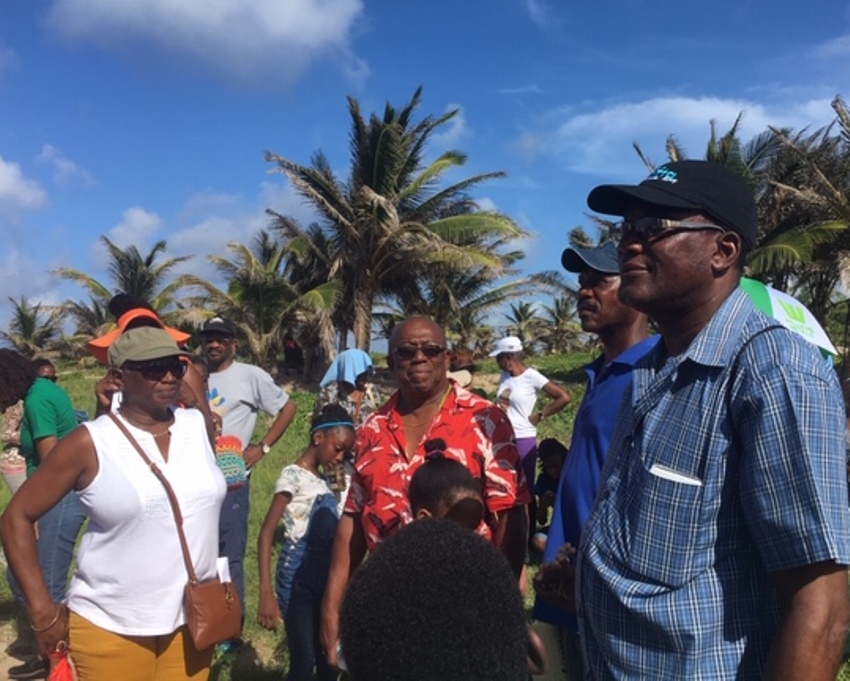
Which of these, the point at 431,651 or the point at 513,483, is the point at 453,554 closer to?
the point at 431,651

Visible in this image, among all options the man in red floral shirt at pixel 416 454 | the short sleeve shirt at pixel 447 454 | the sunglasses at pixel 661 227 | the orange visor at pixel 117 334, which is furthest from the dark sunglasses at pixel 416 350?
the orange visor at pixel 117 334

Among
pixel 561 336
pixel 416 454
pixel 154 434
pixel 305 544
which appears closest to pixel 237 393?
pixel 305 544

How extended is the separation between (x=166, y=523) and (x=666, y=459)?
7.08ft

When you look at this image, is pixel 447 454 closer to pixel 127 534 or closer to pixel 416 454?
pixel 416 454

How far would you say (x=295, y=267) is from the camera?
993 inches

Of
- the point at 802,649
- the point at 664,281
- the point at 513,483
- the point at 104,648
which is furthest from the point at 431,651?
the point at 104,648

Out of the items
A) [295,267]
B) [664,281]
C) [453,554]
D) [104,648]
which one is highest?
[295,267]

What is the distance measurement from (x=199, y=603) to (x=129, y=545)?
37cm

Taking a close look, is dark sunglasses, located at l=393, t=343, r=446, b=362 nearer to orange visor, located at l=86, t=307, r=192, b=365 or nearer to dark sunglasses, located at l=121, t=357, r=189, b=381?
dark sunglasses, located at l=121, t=357, r=189, b=381

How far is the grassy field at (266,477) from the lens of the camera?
471 centimetres

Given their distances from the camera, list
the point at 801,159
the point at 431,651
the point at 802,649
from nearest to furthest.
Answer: the point at 431,651 < the point at 802,649 < the point at 801,159

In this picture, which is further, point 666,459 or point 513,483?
point 513,483

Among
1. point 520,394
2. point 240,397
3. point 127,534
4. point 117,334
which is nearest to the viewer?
point 127,534

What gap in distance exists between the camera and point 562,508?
2.48m
